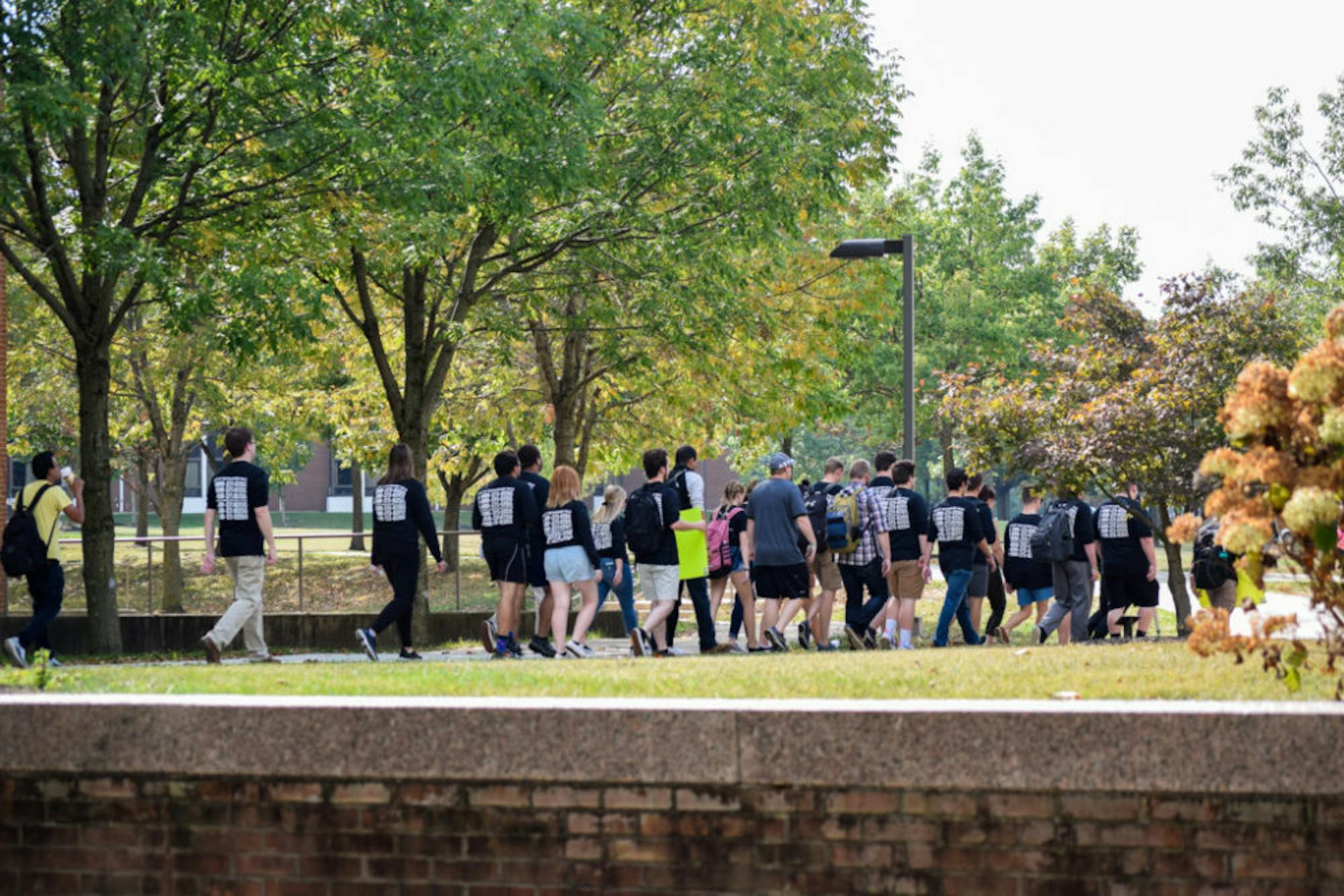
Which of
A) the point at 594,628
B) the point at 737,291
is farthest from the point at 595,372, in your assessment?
the point at 594,628

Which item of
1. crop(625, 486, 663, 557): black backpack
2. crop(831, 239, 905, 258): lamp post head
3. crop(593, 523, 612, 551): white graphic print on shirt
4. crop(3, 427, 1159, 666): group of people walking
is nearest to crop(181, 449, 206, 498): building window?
crop(831, 239, 905, 258): lamp post head

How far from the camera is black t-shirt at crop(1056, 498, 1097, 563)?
15266mm

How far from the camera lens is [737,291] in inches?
816

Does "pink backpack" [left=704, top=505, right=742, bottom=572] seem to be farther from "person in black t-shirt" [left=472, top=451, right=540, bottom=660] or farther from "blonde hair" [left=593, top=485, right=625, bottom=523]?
"person in black t-shirt" [left=472, top=451, right=540, bottom=660]

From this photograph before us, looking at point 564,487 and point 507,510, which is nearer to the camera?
point 564,487

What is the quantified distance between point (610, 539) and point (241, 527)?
3.87 m

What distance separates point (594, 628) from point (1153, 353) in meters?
7.01

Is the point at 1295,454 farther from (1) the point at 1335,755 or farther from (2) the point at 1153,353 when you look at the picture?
(2) the point at 1153,353

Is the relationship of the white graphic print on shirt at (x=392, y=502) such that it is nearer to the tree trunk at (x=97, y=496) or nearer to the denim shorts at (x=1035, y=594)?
the tree trunk at (x=97, y=496)

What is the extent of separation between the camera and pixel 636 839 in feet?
18.8

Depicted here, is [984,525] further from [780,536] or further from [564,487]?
[564,487]

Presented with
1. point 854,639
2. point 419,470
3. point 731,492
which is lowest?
point 854,639

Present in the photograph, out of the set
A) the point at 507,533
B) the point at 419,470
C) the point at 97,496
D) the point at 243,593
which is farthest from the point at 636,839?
the point at 419,470

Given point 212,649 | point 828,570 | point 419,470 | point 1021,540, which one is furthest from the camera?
point 419,470
